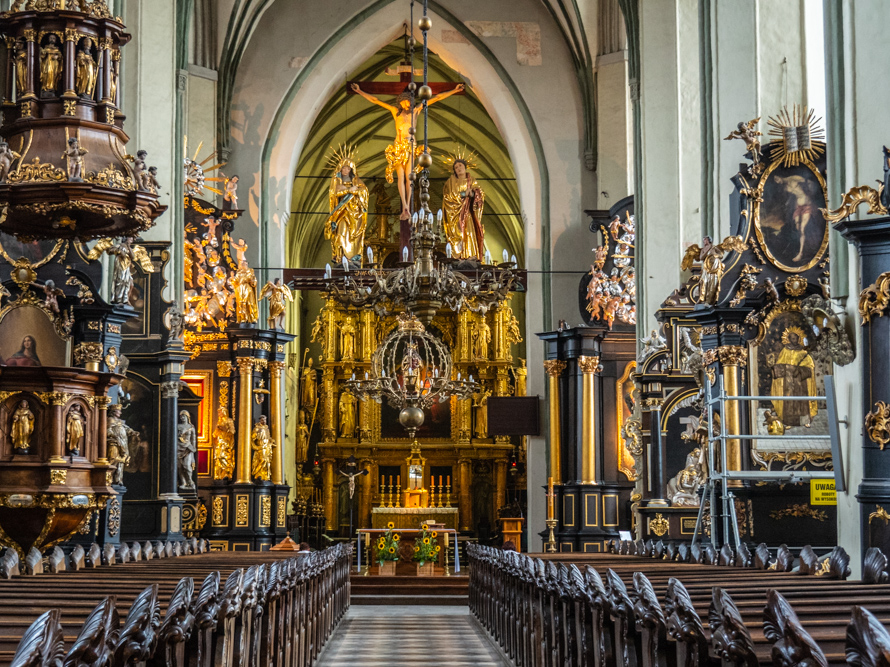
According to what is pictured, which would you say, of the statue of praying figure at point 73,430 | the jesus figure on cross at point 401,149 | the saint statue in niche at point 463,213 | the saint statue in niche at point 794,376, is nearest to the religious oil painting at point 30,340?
the statue of praying figure at point 73,430

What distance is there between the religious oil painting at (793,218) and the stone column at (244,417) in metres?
10.6

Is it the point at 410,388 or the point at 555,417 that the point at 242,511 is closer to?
the point at 410,388

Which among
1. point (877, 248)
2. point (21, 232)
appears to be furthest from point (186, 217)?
point (877, 248)

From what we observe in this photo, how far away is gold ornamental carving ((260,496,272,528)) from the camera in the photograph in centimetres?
1877

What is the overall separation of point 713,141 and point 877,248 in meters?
5.42

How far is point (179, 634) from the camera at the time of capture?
3.42 metres

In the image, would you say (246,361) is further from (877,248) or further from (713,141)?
(877,248)

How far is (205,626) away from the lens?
3957 mm

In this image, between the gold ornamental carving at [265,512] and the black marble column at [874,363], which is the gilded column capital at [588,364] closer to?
the gold ornamental carving at [265,512]

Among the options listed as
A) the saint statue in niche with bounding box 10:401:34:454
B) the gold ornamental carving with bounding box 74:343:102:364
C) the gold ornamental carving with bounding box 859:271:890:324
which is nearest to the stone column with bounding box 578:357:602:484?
the gold ornamental carving with bounding box 74:343:102:364

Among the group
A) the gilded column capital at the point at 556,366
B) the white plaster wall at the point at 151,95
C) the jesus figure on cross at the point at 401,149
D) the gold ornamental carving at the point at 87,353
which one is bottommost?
the gold ornamental carving at the point at 87,353

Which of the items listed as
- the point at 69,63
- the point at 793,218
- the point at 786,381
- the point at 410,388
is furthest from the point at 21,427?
the point at 410,388

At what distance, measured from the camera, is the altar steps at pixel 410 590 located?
1611 cm

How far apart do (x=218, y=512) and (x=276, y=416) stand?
6.14ft
